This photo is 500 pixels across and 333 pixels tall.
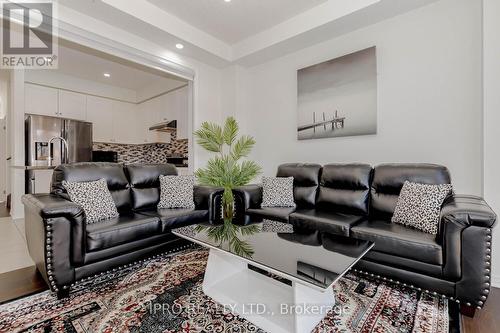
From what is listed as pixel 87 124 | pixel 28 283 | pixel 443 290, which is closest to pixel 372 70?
pixel 443 290

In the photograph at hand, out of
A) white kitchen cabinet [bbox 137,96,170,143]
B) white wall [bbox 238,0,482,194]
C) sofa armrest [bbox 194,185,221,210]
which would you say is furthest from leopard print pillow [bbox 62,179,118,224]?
white kitchen cabinet [bbox 137,96,170,143]

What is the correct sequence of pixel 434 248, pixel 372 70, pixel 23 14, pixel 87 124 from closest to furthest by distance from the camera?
pixel 434 248, pixel 23 14, pixel 372 70, pixel 87 124

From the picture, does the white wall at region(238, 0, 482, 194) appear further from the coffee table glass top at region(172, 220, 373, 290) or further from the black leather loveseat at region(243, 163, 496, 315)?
the coffee table glass top at region(172, 220, 373, 290)

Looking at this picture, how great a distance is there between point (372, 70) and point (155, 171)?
289cm

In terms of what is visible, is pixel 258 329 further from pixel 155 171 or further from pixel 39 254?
pixel 155 171

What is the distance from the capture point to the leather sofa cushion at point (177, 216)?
2434mm

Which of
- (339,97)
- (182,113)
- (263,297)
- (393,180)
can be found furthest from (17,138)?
(393,180)

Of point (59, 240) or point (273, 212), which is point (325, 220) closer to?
point (273, 212)

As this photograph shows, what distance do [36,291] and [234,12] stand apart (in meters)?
3.44

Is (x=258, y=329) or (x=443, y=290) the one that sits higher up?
(x=443, y=290)

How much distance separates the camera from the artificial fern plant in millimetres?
3553

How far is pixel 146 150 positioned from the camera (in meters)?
6.43

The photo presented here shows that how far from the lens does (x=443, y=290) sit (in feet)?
5.44

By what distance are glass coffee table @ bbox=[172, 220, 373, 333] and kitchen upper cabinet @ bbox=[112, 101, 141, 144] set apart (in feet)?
15.8
